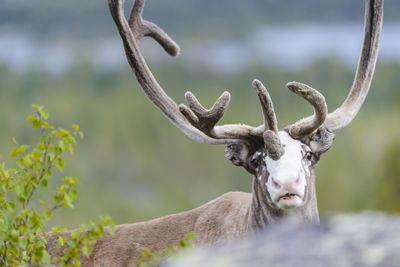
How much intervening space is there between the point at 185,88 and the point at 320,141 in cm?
8753

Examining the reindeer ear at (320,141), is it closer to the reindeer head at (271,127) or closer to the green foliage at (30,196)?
the reindeer head at (271,127)

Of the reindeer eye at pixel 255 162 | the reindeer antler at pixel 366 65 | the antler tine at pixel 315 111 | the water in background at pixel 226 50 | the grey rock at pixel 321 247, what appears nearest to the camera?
the grey rock at pixel 321 247

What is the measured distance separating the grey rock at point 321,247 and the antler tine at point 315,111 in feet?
10.8

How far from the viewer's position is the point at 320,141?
793cm

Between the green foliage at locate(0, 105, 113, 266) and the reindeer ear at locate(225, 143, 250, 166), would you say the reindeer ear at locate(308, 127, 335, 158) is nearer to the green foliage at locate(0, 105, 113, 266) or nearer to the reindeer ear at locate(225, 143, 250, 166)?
the reindeer ear at locate(225, 143, 250, 166)

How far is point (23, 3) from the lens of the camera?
404 feet

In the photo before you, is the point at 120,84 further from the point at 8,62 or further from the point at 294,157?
the point at 294,157

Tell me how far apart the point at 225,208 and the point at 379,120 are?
7182cm

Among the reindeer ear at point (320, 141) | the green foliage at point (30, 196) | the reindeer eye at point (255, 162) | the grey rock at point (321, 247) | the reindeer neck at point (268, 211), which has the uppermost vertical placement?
the reindeer ear at point (320, 141)

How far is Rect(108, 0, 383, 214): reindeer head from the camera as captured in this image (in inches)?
290

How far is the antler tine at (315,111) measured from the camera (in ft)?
25.0

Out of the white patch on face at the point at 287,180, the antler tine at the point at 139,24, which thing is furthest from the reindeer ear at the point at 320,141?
the antler tine at the point at 139,24

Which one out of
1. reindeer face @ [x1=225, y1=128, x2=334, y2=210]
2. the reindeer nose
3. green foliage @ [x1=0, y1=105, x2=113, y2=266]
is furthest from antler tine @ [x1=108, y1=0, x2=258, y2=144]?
green foliage @ [x1=0, y1=105, x2=113, y2=266]

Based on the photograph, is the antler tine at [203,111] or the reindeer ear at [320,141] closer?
the antler tine at [203,111]
